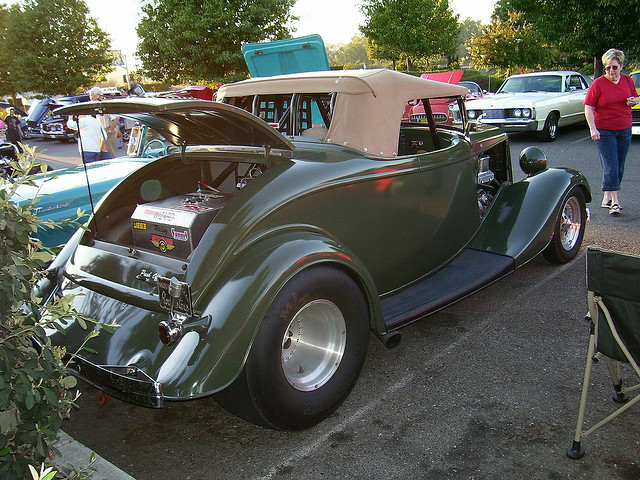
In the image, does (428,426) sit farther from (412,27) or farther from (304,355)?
(412,27)

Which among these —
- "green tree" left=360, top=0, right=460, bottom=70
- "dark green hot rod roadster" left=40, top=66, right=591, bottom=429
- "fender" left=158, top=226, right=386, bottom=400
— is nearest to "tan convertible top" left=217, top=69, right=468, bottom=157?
"dark green hot rod roadster" left=40, top=66, right=591, bottom=429

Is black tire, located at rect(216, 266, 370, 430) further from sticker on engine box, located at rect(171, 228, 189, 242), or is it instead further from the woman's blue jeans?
the woman's blue jeans

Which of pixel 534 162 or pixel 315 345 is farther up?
pixel 534 162

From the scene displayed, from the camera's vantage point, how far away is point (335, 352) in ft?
9.79

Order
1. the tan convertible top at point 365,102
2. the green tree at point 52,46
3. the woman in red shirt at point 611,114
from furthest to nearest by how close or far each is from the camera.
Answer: the green tree at point 52,46 < the woman in red shirt at point 611,114 < the tan convertible top at point 365,102

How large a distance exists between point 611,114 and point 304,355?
17.3 feet

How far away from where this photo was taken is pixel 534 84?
13656 millimetres

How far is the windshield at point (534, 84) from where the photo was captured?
1345 cm

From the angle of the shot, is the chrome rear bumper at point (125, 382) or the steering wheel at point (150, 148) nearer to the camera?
the chrome rear bumper at point (125, 382)

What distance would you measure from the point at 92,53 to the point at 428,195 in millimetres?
38228

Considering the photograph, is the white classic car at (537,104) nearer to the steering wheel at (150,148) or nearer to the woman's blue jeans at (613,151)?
the woman's blue jeans at (613,151)

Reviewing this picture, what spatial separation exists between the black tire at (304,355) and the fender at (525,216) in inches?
71.7

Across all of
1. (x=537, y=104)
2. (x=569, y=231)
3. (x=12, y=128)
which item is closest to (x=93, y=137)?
(x=569, y=231)

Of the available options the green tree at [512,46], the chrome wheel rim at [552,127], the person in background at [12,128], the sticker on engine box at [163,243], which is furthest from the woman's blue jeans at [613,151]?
the green tree at [512,46]
